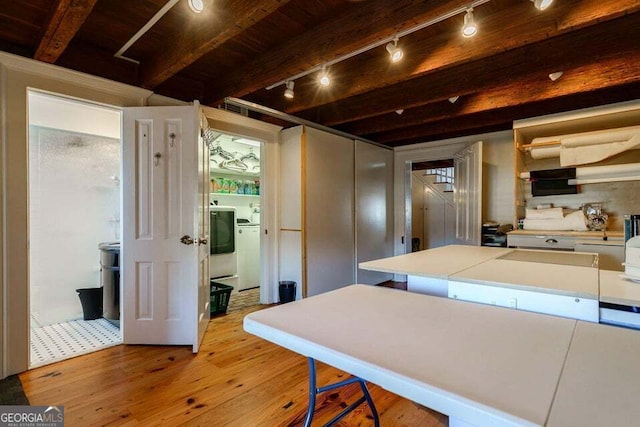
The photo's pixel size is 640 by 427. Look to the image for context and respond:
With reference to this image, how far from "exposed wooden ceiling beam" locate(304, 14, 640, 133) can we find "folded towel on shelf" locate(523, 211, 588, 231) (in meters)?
1.32

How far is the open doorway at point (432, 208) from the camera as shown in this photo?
6496 mm

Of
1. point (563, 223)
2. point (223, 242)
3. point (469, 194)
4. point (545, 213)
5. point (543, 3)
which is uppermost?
point (543, 3)

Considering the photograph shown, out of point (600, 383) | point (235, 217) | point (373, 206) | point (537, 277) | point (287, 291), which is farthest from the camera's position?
point (373, 206)

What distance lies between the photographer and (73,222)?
10.8ft

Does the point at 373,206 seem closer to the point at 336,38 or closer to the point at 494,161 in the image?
the point at 494,161

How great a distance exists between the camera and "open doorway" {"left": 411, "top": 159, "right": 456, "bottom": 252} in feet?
21.3

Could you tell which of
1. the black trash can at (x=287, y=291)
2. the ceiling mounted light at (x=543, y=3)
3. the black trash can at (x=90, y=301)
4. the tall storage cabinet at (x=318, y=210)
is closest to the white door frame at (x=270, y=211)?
the tall storage cabinet at (x=318, y=210)

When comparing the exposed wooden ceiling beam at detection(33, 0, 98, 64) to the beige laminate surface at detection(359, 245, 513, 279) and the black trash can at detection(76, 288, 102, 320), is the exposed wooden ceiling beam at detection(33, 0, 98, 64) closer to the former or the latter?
the beige laminate surface at detection(359, 245, 513, 279)

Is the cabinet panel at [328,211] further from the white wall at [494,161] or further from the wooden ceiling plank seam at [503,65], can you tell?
the white wall at [494,161]

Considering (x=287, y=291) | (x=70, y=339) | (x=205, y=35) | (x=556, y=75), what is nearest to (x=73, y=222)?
(x=70, y=339)

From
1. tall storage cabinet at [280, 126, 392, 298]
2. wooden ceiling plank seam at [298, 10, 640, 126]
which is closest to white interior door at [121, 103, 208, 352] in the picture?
tall storage cabinet at [280, 126, 392, 298]

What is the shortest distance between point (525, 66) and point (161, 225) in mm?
3362

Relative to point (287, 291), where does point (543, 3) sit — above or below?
above

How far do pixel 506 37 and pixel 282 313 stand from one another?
6.99ft
